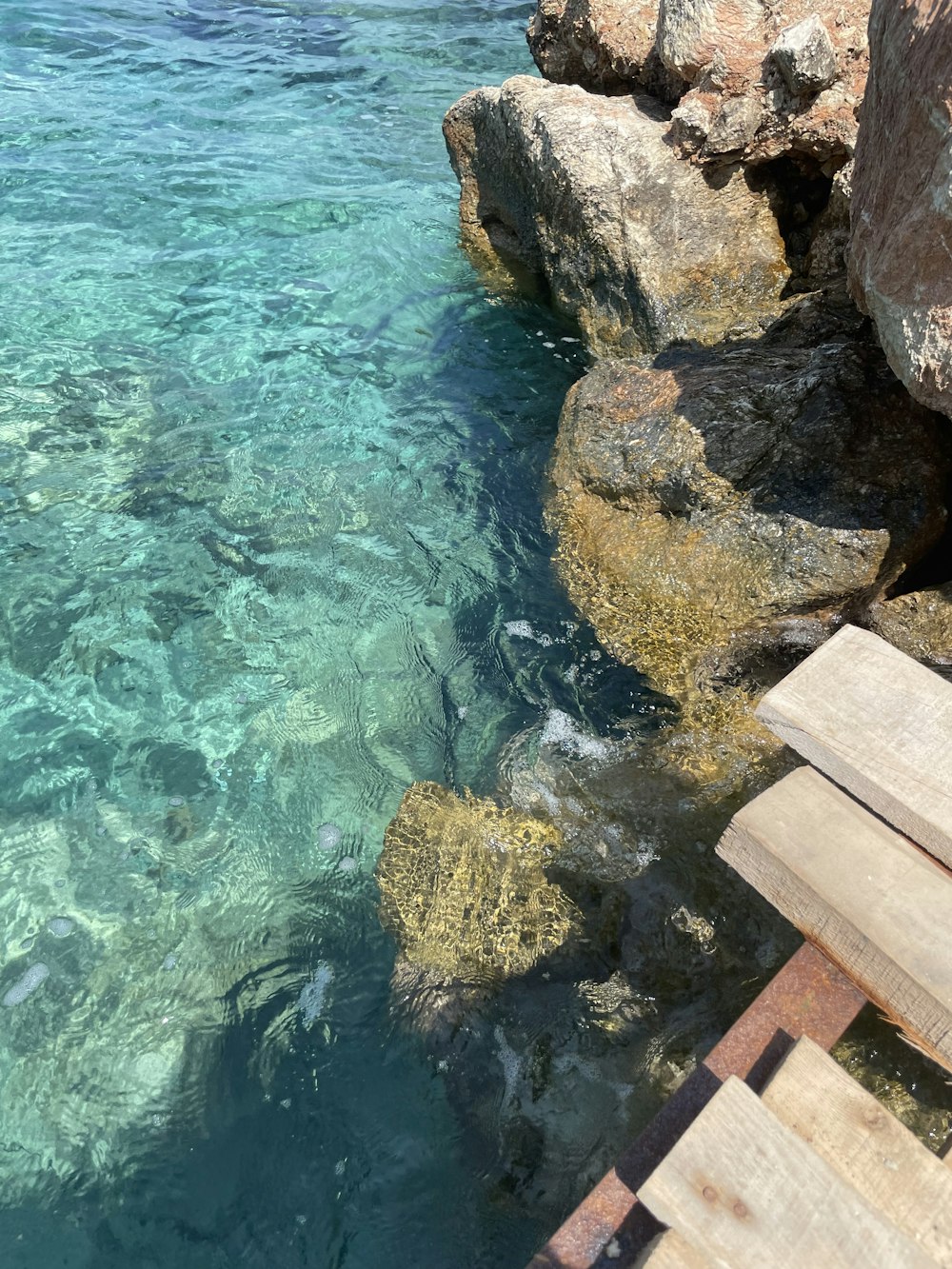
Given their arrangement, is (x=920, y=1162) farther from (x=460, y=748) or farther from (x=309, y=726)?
(x=309, y=726)

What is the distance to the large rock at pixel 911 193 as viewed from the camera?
2941 millimetres

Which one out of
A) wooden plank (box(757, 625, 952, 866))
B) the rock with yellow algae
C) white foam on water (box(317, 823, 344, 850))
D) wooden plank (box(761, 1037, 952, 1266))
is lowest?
white foam on water (box(317, 823, 344, 850))

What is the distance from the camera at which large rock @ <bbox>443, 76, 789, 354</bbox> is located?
5.62m

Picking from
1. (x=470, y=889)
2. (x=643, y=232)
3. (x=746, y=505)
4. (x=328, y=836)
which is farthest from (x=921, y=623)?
(x=643, y=232)

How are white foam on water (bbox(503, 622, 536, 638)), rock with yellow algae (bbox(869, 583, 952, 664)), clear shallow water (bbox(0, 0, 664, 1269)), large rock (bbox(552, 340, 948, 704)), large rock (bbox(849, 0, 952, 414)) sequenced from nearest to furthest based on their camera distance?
large rock (bbox(849, 0, 952, 414)) → clear shallow water (bbox(0, 0, 664, 1269)) → rock with yellow algae (bbox(869, 583, 952, 664)) → large rock (bbox(552, 340, 948, 704)) → white foam on water (bbox(503, 622, 536, 638))

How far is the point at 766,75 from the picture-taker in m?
5.36

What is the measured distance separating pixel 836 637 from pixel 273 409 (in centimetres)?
497

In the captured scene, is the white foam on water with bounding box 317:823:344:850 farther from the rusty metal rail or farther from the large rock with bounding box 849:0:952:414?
the large rock with bounding box 849:0:952:414

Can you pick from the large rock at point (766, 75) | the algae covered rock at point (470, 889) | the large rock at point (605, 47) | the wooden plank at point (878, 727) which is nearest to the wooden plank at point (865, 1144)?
the wooden plank at point (878, 727)

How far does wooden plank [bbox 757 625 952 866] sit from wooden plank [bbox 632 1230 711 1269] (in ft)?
3.80

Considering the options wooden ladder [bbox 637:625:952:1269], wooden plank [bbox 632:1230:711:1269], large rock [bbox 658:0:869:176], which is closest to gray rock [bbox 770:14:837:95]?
large rock [bbox 658:0:869:176]

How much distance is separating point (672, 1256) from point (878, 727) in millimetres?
1388

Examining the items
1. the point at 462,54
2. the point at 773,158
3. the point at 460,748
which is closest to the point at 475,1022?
the point at 460,748

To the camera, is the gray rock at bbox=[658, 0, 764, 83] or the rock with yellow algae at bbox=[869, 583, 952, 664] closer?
the rock with yellow algae at bbox=[869, 583, 952, 664]
